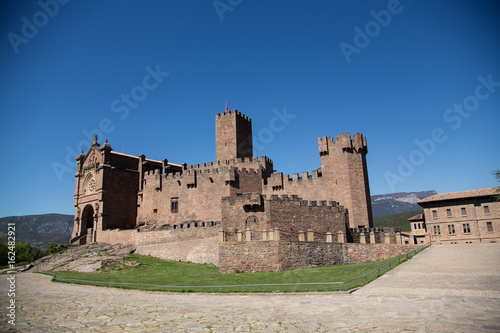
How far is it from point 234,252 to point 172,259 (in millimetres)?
12142

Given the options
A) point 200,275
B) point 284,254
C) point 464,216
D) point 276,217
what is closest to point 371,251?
point 284,254

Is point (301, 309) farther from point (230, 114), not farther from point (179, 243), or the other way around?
point (230, 114)

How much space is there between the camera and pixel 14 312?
11.4 m

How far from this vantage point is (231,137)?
46.9m

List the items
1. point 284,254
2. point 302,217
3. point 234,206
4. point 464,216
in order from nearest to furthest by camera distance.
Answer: point 284,254 → point 302,217 → point 234,206 → point 464,216

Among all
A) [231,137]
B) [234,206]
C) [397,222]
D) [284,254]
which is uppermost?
[231,137]

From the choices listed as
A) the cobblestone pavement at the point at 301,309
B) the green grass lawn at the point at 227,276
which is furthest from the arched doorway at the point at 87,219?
the cobblestone pavement at the point at 301,309

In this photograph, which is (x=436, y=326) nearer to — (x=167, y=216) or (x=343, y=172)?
(x=343, y=172)

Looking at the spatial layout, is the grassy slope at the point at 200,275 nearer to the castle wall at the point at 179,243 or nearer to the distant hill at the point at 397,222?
the castle wall at the point at 179,243

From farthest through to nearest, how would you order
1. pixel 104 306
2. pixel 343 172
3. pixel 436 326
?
1. pixel 343 172
2. pixel 104 306
3. pixel 436 326

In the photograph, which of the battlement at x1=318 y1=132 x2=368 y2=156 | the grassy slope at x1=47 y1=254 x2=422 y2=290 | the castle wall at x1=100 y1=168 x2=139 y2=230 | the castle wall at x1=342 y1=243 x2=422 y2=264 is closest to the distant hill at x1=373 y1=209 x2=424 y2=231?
the battlement at x1=318 y1=132 x2=368 y2=156

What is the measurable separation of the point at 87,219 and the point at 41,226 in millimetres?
157303

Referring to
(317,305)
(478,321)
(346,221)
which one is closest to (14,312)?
(317,305)

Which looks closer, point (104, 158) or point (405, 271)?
point (405, 271)
